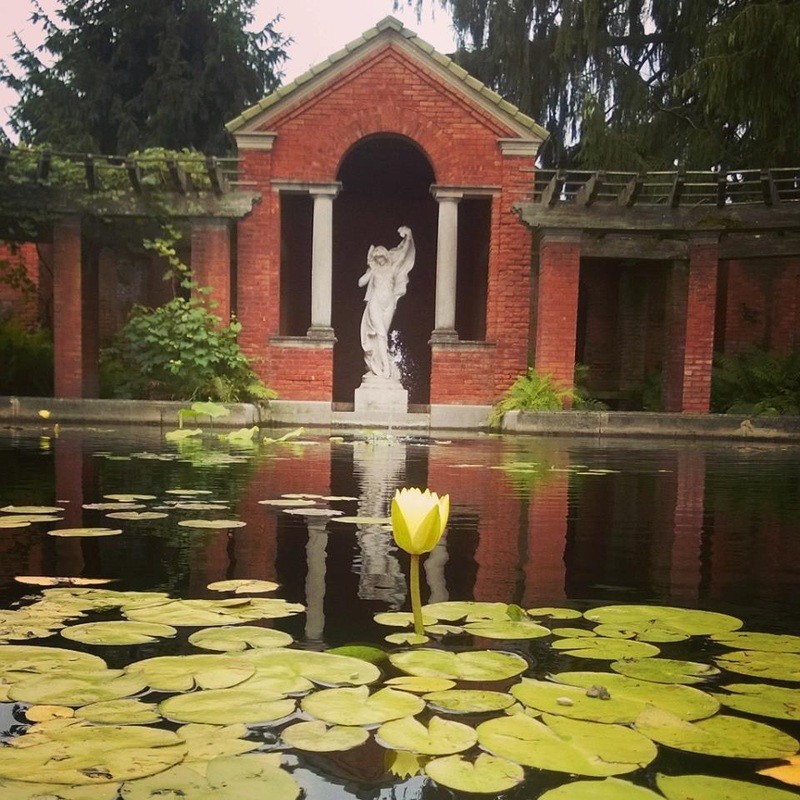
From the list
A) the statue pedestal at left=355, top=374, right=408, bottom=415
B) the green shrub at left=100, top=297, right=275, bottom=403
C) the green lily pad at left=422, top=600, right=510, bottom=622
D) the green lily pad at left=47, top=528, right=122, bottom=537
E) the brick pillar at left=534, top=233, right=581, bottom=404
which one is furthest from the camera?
the statue pedestal at left=355, top=374, right=408, bottom=415

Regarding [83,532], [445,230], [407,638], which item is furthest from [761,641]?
[445,230]

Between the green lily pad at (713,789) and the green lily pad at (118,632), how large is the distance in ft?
4.06

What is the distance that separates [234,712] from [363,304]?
17.8 metres

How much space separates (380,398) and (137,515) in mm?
10677

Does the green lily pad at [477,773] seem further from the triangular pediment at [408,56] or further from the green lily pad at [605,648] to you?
the triangular pediment at [408,56]

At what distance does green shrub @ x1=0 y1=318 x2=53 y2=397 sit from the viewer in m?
14.7

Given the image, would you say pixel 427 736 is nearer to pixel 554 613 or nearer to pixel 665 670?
pixel 665 670

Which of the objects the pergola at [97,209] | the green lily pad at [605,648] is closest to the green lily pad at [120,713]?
the green lily pad at [605,648]

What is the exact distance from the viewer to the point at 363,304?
19.1m

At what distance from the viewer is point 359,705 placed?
1.57 meters

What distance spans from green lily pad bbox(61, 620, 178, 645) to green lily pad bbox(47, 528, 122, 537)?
1.43 metres

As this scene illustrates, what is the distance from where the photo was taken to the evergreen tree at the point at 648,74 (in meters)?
14.7

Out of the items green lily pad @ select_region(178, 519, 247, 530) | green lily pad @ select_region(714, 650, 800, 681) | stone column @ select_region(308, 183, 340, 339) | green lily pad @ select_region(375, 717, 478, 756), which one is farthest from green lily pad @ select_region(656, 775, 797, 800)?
stone column @ select_region(308, 183, 340, 339)

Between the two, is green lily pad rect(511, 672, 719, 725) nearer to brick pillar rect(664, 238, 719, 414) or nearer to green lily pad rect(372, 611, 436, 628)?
green lily pad rect(372, 611, 436, 628)
